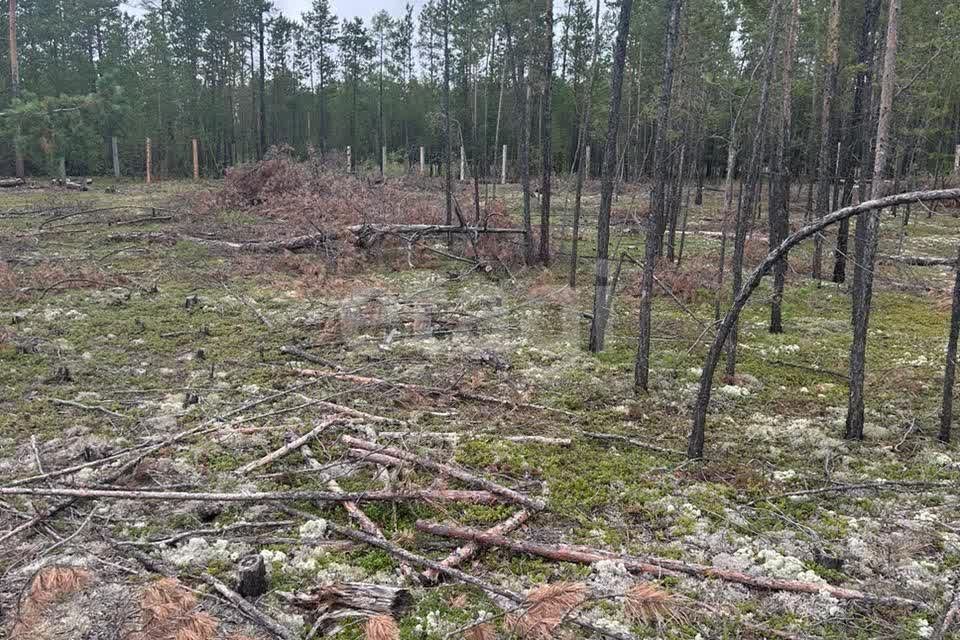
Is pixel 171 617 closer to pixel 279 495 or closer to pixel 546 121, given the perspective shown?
pixel 279 495

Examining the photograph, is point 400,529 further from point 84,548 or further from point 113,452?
point 113,452

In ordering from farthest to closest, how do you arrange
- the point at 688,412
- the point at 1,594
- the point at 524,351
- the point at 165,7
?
the point at 165,7 < the point at 524,351 < the point at 688,412 < the point at 1,594

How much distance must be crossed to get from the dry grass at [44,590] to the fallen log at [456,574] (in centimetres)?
139

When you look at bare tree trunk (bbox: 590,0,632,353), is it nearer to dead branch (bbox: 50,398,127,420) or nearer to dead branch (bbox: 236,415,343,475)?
dead branch (bbox: 236,415,343,475)

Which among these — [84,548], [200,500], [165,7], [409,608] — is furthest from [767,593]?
[165,7]

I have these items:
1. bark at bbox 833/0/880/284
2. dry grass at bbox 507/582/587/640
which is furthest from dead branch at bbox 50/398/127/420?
bark at bbox 833/0/880/284

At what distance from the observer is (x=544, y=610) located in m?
3.20

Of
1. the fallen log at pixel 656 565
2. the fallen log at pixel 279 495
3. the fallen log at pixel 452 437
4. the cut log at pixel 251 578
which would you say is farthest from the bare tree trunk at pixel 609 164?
the cut log at pixel 251 578

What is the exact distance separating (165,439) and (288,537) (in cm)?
199

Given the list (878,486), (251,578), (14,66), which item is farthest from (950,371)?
(14,66)

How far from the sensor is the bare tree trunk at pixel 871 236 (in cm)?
527

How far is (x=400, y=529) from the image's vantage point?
14.0 ft

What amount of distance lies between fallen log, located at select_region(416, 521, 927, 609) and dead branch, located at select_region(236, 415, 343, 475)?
1527mm

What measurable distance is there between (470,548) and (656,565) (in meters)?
1.10
